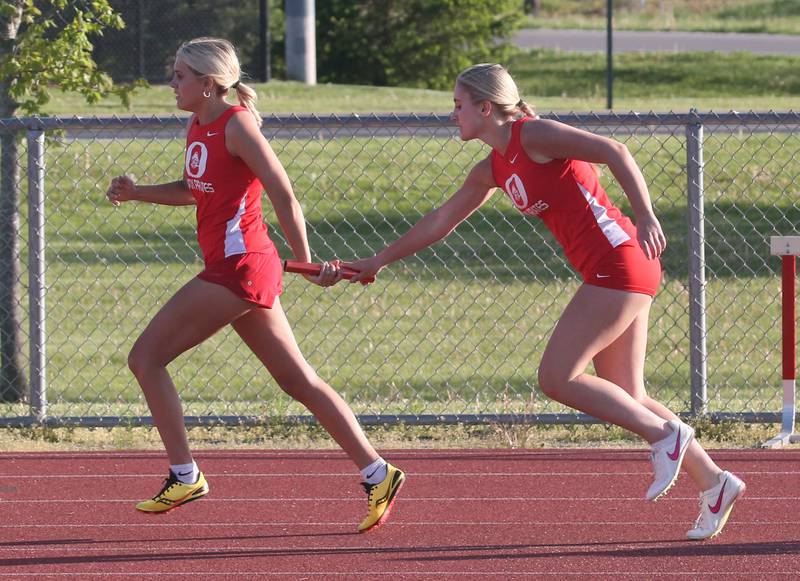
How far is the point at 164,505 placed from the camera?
19.8 feet

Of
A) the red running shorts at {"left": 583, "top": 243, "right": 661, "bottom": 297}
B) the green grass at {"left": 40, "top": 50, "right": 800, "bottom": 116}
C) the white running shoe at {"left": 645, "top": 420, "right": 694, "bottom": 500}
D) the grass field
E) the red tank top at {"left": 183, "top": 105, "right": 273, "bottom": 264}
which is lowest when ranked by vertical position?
the green grass at {"left": 40, "top": 50, "right": 800, "bottom": 116}

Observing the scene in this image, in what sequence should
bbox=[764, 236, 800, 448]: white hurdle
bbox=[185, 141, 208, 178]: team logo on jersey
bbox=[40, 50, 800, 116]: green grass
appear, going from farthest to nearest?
bbox=[40, 50, 800, 116]: green grass, bbox=[764, 236, 800, 448]: white hurdle, bbox=[185, 141, 208, 178]: team logo on jersey

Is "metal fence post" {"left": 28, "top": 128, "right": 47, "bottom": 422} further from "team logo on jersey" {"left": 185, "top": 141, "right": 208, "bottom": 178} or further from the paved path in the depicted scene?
the paved path

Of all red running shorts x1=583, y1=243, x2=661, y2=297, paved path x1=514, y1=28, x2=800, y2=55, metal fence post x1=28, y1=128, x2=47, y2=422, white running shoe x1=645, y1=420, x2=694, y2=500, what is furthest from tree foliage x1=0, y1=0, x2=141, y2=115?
paved path x1=514, y1=28, x2=800, y2=55

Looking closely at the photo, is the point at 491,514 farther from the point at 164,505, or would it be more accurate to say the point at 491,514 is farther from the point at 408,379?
the point at 408,379

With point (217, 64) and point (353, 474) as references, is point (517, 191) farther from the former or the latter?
point (353, 474)

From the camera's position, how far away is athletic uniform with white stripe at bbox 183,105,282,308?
18.7ft

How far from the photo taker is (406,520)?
623 cm

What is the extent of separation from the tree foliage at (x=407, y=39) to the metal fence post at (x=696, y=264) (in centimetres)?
2102

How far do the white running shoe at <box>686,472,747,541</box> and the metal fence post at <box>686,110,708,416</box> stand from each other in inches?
88.2

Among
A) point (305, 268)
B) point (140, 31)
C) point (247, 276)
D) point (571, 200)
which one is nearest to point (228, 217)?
point (247, 276)

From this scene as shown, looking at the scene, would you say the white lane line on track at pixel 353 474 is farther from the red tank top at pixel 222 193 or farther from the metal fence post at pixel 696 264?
the red tank top at pixel 222 193

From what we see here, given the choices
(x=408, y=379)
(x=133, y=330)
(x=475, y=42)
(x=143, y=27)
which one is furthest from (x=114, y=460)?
(x=475, y=42)

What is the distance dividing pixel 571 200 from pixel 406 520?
1.59 m
